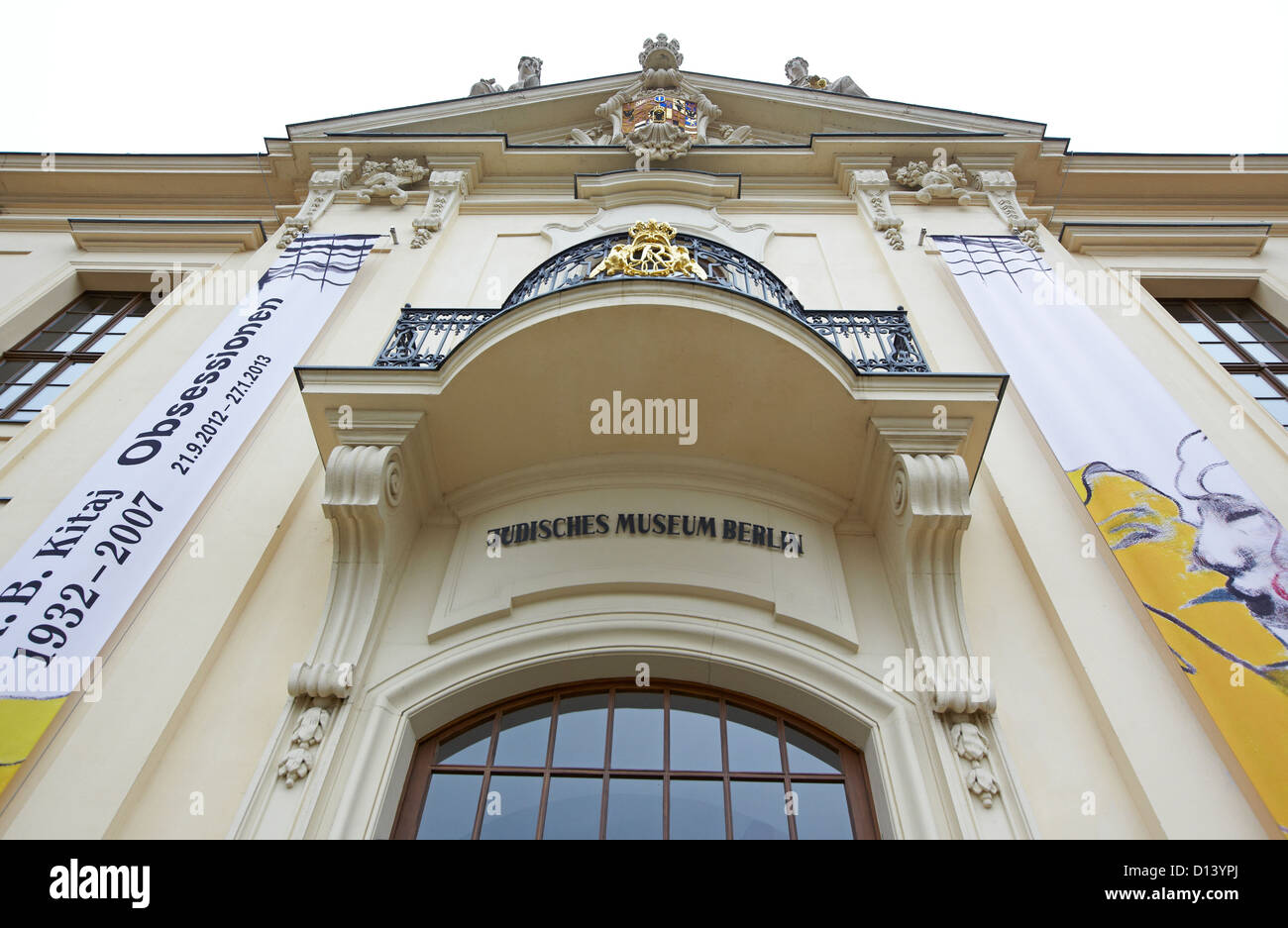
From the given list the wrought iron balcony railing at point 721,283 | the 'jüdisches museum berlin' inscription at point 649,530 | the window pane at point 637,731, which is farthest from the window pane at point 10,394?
the window pane at point 637,731

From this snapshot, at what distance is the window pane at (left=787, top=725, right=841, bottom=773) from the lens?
4613 mm

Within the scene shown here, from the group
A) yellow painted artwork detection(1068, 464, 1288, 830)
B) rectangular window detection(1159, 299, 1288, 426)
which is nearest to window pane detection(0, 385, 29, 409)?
yellow painted artwork detection(1068, 464, 1288, 830)

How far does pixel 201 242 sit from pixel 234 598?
680cm

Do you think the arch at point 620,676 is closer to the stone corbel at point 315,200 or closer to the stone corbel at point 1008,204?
the stone corbel at point 1008,204

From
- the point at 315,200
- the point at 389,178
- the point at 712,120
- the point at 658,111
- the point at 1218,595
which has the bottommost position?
the point at 1218,595

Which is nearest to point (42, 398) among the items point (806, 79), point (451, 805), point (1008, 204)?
point (451, 805)

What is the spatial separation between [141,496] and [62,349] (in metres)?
4.55

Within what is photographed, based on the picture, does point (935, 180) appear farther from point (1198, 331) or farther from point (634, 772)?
point (634, 772)

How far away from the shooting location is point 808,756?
15.4ft

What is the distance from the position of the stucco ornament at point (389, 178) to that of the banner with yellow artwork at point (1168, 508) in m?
6.95

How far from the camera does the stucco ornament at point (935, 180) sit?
400 inches

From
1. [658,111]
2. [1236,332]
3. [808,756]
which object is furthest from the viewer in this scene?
[658,111]

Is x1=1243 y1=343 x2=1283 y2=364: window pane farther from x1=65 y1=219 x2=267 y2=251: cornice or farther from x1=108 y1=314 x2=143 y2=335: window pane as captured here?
x1=108 y1=314 x2=143 y2=335: window pane

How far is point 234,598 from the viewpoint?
5180 mm
